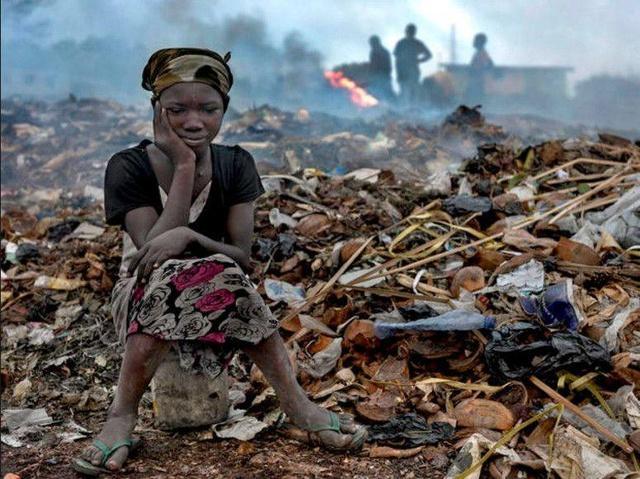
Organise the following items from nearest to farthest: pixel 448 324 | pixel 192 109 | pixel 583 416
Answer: pixel 192 109 < pixel 583 416 < pixel 448 324

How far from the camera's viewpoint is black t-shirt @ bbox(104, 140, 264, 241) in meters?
2.44

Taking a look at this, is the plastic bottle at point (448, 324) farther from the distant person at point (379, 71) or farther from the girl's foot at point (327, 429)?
the distant person at point (379, 71)

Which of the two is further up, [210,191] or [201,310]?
[210,191]

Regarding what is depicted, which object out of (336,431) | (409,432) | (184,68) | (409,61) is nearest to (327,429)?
(336,431)

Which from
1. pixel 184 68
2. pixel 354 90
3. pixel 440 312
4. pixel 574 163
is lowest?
pixel 440 312

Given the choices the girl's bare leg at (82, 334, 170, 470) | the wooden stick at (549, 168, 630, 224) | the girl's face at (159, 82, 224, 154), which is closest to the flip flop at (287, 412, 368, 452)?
the girl's bare leg at (82, 334, 170, 470)

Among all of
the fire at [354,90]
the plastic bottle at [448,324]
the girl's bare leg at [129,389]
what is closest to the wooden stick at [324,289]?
the plastic bottle at [448,324]

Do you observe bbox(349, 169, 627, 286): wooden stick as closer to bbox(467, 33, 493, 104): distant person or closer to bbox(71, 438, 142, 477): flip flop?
bbox(71, 438, 142, 477): flip flop

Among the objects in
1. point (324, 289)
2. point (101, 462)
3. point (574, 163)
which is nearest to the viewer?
point (101, 462)

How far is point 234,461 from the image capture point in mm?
2396

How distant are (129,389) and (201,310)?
369 mm

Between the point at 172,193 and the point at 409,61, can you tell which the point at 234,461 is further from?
the point at 409,61

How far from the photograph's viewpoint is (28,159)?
1226 centimetres

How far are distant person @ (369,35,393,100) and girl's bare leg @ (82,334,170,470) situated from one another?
54.7 feet
